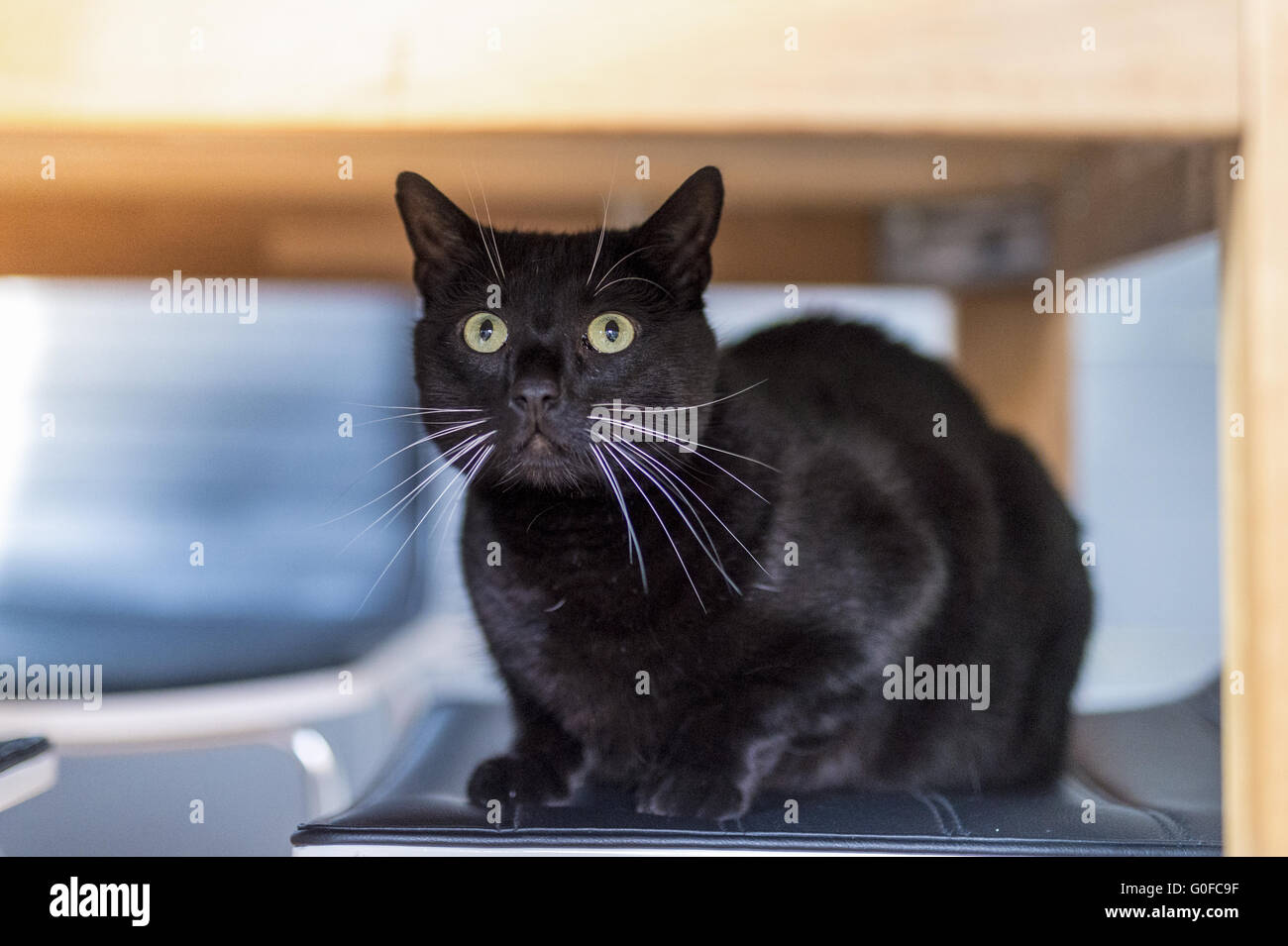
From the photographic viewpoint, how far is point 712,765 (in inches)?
36.0

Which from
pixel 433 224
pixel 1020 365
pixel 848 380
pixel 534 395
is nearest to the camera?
pixel 534 395

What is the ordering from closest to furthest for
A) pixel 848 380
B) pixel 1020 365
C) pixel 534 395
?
pixel 534 395, pixel 848 380, pixel 1020 365

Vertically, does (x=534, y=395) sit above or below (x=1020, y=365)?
below

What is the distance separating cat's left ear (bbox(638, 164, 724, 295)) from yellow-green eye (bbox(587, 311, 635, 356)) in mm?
72

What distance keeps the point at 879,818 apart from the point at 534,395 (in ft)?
1.65

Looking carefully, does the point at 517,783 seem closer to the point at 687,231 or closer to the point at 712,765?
the point at 712,765

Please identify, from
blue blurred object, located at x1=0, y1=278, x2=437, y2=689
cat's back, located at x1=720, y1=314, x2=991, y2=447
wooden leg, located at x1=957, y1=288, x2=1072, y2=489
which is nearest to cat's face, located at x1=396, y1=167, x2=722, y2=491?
cat's back, located at x1=720, y1=314, x2=991, y2=447

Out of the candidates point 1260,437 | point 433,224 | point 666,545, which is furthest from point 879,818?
point 433,224

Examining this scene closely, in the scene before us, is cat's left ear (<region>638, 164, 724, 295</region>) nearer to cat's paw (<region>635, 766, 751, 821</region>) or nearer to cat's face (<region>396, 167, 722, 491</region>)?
cat's face (<region>396, 167, 722, 491</region>)

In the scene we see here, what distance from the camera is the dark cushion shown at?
2.79 feet

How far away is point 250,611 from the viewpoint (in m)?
1.73

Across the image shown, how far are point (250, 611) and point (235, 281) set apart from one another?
0.56 meters
